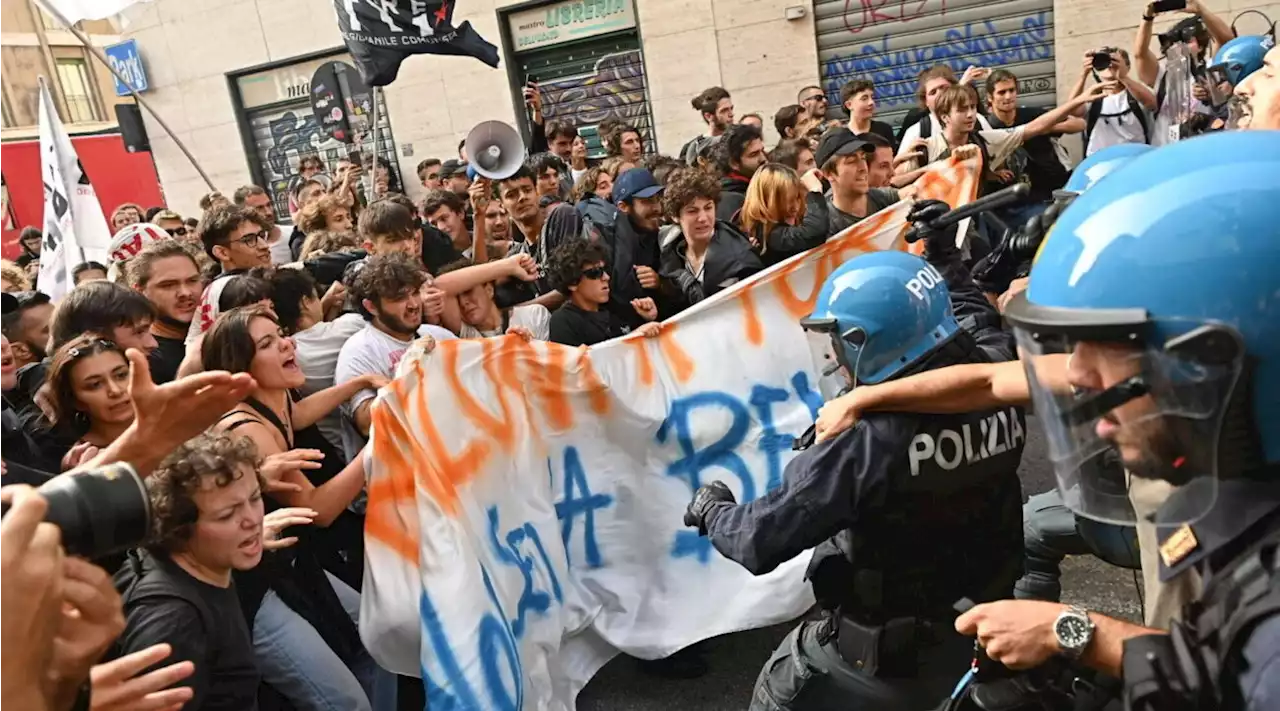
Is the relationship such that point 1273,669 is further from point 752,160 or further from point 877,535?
point 752,160

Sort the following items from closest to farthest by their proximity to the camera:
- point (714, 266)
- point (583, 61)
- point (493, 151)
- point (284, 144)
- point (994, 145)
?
point (714, 266), point (994, 145), point (493, 151), point (583, 61), point (284, 144)

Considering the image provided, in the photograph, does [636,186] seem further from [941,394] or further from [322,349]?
[941,394]

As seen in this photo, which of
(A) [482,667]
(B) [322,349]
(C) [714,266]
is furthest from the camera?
(C) [714,266]

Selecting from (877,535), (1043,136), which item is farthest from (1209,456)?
(1043,136)

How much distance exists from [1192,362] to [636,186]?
419 centimetres

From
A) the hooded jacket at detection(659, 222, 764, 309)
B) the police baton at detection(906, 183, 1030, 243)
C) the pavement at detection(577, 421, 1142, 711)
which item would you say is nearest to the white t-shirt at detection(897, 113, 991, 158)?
the hooded jacket at detection(659, 222, 764, 309)

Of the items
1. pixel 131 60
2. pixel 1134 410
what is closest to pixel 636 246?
pixel 1134 410

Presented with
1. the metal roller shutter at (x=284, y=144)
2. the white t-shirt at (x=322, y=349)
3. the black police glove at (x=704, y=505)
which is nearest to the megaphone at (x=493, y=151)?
the white t-shirt at (x=322, y=349)

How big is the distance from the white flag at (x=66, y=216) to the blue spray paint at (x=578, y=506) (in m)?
4.80

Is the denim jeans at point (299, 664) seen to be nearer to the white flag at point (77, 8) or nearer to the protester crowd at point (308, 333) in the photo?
the protester crowd at point (308, 333)

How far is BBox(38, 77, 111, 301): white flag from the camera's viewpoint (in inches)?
248

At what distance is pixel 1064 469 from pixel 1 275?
6.29 meters

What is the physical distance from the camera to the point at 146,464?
6.24 ft

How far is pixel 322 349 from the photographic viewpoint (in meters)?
3.66
